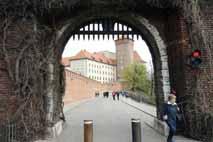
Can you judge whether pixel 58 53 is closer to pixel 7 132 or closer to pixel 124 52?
pixel 7 132

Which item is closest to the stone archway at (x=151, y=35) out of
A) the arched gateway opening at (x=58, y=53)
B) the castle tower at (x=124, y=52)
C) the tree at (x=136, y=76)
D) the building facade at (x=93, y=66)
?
the arched gateway opening at (x=58, y=53)

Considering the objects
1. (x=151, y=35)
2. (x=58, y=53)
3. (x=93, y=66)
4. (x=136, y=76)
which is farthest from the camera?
(x=93, y=66)

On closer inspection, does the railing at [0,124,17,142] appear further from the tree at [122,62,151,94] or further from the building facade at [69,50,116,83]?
the building facade at [69,50,116,83]

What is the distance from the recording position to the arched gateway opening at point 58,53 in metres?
7.34

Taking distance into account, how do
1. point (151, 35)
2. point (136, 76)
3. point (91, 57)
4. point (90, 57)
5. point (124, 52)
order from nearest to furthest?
point (151, 35)
point (136, 76)
point (90, 57)
point (124, 52)
point (91, 57)

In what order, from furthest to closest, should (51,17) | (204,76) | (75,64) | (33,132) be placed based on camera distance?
(75,64) → (51,17) → (204,76) → (33,132)

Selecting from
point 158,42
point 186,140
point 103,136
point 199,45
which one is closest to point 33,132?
point 103,136

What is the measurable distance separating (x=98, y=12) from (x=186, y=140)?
474 cm

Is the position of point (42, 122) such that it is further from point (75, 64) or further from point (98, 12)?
point (75, 64)

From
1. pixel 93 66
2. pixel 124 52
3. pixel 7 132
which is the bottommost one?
pixel 7 132

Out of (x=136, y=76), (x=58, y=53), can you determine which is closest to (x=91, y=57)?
(x=136, y=76)

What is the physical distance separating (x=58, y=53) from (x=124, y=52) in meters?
78.6

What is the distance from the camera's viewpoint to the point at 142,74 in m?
54.1

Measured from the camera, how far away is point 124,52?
87312 mm
